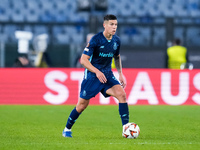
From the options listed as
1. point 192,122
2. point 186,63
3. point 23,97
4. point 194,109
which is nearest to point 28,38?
point 23,97

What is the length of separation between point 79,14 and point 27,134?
14.0 metres

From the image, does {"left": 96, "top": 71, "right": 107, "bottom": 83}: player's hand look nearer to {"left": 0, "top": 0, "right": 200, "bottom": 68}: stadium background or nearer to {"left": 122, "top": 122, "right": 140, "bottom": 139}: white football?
{"left": 122, "top": 122, "right": 140, "bottom": 139}: white football

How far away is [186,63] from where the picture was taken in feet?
52.1

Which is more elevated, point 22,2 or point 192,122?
point 22,2

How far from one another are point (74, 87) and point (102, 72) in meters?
6.90

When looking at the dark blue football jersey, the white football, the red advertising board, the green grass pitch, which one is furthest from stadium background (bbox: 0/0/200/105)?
the white football

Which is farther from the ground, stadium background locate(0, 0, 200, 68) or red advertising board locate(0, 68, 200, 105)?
stadium background locate(0, 0, 200, 68)

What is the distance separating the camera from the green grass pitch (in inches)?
266

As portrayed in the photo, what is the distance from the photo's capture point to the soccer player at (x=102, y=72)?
296 inches

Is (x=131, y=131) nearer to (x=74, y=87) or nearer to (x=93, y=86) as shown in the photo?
(x=93, y=86)

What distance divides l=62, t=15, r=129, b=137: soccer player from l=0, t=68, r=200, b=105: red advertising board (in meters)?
6.71

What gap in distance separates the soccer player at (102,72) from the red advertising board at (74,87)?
671 cm

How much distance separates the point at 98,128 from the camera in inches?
356

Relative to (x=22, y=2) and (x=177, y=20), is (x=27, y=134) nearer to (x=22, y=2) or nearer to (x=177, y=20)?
(x=177, y=20)
